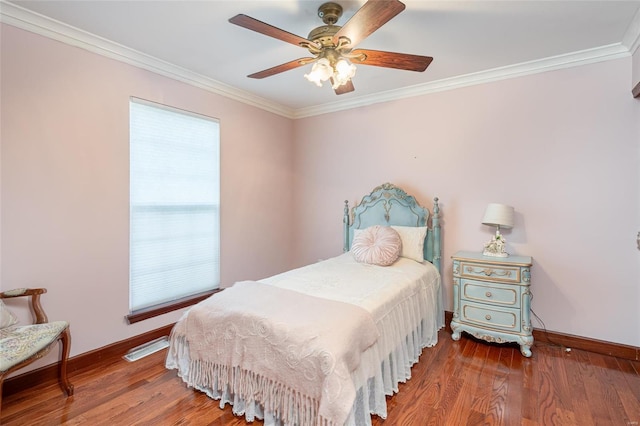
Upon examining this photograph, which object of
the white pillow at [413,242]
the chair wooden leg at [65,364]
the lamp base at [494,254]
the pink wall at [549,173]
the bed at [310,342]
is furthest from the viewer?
the white pillow at [413,242]

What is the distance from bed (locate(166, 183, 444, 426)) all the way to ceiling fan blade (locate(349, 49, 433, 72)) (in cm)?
157

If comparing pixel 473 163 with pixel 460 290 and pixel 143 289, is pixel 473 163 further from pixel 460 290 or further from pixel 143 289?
pixel 143 289

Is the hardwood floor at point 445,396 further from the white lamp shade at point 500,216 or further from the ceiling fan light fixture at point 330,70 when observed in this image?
the ceiling fan light fixture at point 330,70

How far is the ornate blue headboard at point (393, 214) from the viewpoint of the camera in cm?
335

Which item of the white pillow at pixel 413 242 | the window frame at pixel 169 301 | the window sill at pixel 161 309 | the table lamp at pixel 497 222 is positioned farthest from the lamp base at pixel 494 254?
the window sill at pixel 161 309

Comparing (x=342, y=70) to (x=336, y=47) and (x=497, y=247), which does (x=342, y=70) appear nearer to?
(x=336, y=47)

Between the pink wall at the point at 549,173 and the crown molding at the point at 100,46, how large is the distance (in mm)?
1925

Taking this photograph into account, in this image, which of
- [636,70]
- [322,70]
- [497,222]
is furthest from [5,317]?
[636,70]

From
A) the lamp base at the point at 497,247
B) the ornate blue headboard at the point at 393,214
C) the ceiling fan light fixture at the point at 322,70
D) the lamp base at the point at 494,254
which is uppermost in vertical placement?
the ceiling fan light fixture at the point at 322,70

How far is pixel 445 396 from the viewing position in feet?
7.02

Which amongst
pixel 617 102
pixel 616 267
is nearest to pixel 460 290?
pixel 616 267

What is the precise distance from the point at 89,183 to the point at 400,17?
2641mm

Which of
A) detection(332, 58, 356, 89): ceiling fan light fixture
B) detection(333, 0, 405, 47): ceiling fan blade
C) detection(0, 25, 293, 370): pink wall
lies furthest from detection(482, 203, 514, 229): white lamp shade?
detection(0, 25, 293, 370): pink wall

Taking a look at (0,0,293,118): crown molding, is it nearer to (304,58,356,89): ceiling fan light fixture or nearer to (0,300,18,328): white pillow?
(304,58,356,89): ceiling fan light fixture
